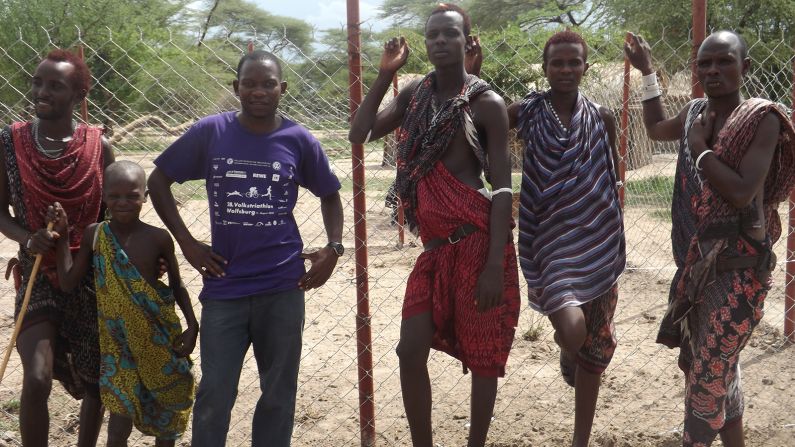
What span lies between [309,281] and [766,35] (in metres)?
15.7

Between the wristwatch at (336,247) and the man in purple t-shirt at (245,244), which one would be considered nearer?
the man in purple t-shirt at (245,244)

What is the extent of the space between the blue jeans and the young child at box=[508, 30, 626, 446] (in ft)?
3.25

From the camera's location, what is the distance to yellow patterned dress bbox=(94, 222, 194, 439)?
3.17 metres

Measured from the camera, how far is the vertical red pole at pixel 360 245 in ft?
12.0

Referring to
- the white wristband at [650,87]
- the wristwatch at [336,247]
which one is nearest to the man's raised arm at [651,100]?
the white wristband at [650,87]

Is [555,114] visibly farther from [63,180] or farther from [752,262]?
[63,180]

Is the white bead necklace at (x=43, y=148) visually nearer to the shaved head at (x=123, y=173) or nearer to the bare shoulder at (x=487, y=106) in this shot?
the shaved head at (x=123, y=173)

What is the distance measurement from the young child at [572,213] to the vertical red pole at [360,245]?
74 centimetres

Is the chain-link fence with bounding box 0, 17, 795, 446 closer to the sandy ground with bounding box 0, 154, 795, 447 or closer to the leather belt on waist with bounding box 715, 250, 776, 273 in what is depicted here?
the sandy ground with bounding box 0, 154, 795, 447

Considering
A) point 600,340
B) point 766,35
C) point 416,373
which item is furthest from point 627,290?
point 766,35

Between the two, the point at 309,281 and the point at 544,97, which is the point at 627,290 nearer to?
the point at 544,97

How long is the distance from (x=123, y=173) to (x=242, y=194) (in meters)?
0.48

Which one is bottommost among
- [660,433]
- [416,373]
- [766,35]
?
[660,433]

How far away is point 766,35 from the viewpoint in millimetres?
16359
